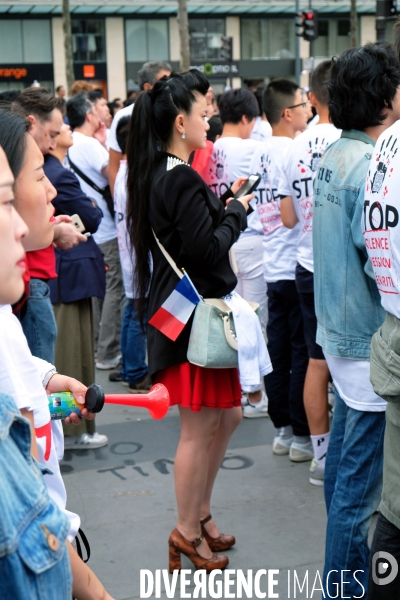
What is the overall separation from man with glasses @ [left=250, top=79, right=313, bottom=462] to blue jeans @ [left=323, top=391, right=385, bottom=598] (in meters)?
1.68

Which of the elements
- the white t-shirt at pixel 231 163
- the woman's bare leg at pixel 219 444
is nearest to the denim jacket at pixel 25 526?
the woman's bare leg at pixel 219 444

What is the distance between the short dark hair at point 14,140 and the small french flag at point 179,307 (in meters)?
1.21

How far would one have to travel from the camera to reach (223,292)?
3166 mm

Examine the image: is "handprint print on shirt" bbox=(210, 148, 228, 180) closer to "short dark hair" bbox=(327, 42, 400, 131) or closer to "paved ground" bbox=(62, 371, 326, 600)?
"paved ground" bbox=(62, 371, 326, 600)

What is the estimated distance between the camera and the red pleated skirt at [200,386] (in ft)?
10.2

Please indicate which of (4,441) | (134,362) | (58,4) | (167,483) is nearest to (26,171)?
(4,441)

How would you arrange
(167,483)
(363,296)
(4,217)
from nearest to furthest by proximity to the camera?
(4,217) < (363,296) < (167,483)

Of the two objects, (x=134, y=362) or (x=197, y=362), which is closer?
(x=197, y=362)

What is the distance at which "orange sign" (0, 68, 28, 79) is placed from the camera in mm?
35500

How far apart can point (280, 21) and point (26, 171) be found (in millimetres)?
39975

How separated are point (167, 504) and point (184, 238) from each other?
5.04 ft

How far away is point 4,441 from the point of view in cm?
124

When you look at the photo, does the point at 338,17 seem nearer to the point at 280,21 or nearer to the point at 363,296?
the point at 280,21

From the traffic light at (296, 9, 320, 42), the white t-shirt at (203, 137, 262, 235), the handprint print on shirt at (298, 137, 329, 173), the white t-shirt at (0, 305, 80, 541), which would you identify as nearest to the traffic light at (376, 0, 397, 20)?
the white t-shirt at (203, 137, 262, 235)
